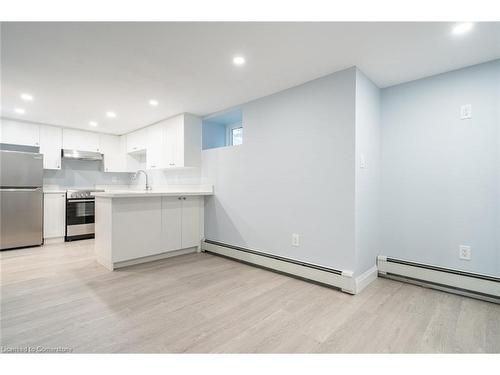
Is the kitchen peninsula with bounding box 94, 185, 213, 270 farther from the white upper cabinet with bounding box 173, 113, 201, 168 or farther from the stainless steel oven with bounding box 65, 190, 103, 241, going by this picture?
the stainless steel oven with bounding box 65, 190, 103, 241

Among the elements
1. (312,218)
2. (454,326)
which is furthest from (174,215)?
(454,326)

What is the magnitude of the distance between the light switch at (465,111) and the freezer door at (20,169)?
5.74m

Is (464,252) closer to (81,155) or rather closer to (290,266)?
(290,266)

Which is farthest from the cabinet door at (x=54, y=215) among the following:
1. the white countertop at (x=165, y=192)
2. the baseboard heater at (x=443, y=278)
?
the baseboard heater at (x=443, y=278)

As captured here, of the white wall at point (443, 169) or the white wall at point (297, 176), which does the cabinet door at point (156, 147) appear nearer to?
the white wall at point (297, 176)

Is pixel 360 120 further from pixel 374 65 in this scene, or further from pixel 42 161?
pixel 42 161

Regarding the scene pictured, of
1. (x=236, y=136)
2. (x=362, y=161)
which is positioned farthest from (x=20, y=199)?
(x=362, y=161)

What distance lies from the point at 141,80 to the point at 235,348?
2.64m

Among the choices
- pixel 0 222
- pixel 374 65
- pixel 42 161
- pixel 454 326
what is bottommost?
pixel 454 326

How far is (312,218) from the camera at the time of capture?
8.39 ft

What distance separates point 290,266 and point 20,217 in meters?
4.26

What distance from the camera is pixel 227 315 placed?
1.84 metres

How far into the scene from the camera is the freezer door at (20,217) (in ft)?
12.1
